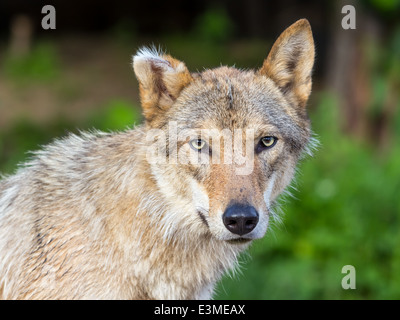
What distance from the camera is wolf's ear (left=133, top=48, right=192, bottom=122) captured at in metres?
5.04

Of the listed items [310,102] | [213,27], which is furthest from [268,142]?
[213,27]

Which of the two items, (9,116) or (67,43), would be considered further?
(67,43)

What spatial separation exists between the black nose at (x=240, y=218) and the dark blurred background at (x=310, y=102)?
1290 mm

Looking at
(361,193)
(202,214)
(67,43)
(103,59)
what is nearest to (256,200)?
(202,214)

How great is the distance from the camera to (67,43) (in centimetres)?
1688

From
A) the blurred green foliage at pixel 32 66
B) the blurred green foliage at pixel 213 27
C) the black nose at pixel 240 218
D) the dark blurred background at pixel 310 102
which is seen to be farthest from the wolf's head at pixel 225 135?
the blurred green foliage at pixel 213 27

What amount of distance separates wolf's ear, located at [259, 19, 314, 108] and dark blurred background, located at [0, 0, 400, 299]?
0.95 metres

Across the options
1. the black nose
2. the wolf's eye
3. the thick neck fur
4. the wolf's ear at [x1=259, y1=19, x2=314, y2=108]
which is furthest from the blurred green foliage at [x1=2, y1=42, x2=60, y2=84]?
the black nose

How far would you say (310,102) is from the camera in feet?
45.2

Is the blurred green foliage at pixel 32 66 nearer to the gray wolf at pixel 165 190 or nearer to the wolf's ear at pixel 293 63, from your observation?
the gray wolf at pixel 165 190

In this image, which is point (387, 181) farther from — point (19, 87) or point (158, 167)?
point (19, 87)

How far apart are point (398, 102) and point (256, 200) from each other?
31.0 feet

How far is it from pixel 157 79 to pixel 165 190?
925mm

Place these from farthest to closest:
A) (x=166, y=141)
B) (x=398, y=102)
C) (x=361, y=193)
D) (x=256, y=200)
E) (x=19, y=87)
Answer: (x=19, y=87), (x=398, y=102), (x=361, y=193), (x=166, y=141), (x=256, y=200)
